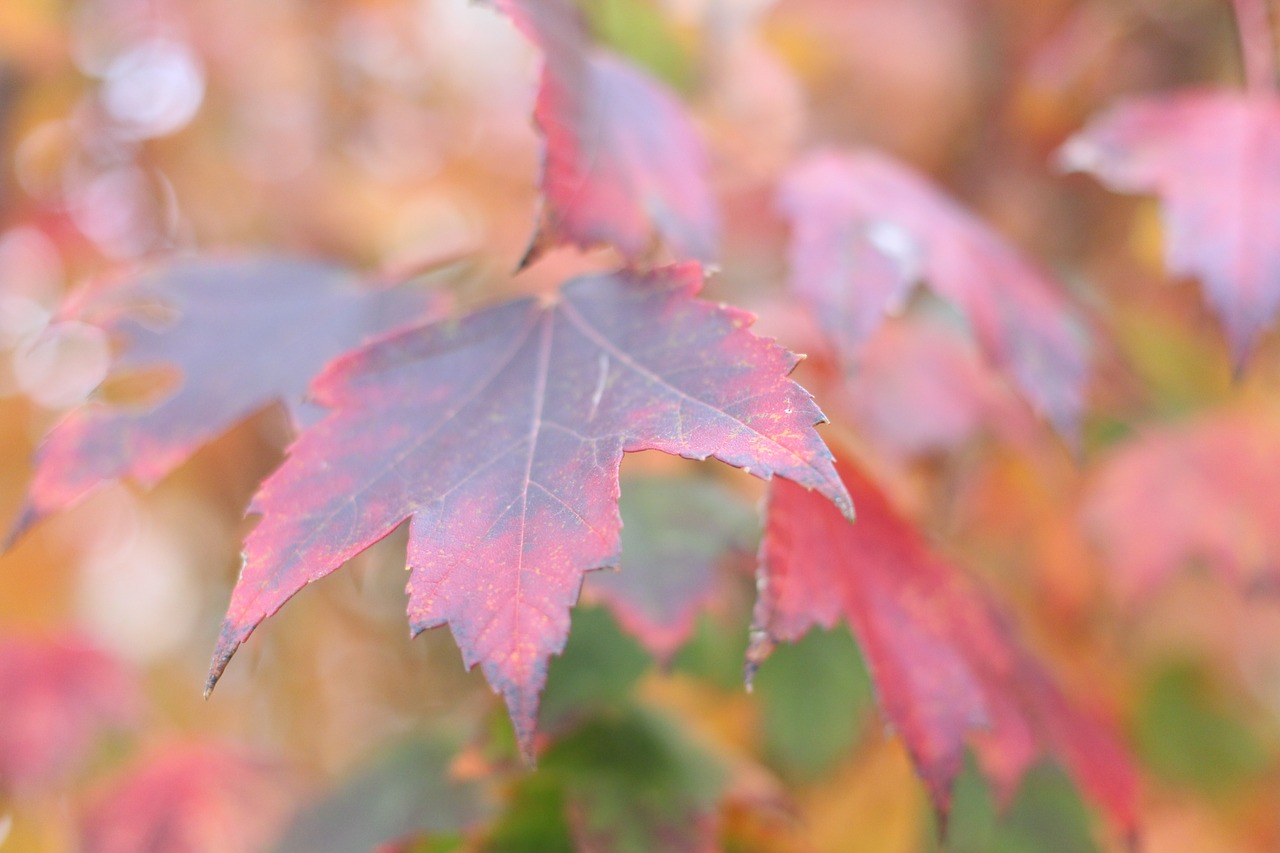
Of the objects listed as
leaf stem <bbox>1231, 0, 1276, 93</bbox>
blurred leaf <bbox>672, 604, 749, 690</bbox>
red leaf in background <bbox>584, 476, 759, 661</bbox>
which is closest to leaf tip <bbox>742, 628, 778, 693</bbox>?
red leaf in background <bbox>584, 476, 759, 661</bbox>

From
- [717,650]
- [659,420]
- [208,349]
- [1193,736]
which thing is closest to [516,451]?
[659,420]

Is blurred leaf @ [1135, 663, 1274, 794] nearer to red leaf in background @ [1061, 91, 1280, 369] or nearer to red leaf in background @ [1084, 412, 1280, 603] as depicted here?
red leaf in background @ [1084, 412, 1280, 603]

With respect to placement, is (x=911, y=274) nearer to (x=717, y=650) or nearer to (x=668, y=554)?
(x=668, y=554)

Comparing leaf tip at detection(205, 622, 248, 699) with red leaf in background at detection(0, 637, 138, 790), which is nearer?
leaf tip at detection(205, 622, 248, 699)

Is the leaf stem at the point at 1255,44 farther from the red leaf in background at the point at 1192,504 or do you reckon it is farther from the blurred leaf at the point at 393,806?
the blurred leaf at the point at 393,806

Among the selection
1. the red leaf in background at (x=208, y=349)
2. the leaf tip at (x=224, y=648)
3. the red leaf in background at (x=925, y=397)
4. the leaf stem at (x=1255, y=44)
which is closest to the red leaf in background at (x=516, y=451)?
the leaf tip at (x=224, y=648)

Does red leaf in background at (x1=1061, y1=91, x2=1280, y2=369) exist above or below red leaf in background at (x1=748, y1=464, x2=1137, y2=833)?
above

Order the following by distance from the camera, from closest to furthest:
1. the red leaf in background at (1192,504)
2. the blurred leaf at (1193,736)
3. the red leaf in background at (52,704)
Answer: the red leaf in background at (1192,504) → the red leaf in background at (52,704) → the blurred leaf at (1193,736)

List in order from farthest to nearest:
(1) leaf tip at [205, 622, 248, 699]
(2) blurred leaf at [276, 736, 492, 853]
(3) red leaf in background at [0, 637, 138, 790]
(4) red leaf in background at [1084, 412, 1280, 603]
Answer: (3) red leaf in background at [0, 637, 138, 790], (4) red leaf in background at [1084, 412, 1280, 603], (2) blurred leaf at [276, 736, 492, 853], (1) leaf tip at [205, 622, 248, 699]

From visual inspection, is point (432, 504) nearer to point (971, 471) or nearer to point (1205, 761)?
point (971, 471)
